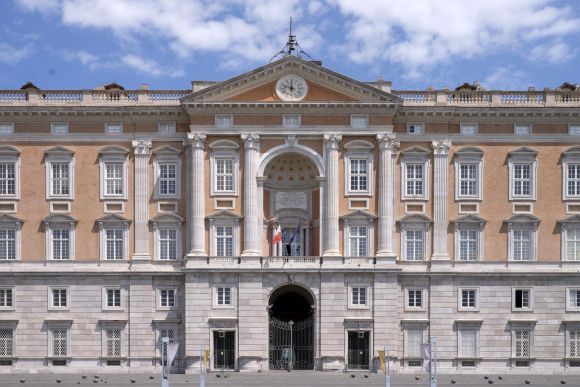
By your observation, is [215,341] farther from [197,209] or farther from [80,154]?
[80,154]

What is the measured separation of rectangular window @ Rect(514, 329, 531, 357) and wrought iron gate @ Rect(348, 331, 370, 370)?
10.5 metres

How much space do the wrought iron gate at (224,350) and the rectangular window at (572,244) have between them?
24.1 metres

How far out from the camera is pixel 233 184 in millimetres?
63062

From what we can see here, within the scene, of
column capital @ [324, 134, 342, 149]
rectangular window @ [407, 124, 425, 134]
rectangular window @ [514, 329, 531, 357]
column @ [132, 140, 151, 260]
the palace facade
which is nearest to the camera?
the palace facade

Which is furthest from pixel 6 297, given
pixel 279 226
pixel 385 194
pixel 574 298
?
pixel 574 298

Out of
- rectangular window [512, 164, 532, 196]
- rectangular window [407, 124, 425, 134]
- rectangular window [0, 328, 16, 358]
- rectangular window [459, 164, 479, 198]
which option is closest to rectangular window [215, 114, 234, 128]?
rectangular window [407, 124, 425, 134]

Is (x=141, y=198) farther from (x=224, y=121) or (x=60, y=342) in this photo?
(x=60, y=342)

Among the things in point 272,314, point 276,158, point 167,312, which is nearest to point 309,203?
point 276,158

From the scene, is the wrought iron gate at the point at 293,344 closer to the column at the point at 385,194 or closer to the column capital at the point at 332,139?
the column at the point at 385,194

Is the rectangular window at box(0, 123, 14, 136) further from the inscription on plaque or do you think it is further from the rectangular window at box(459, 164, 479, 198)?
the rectangular window at box(459, 164, 479, 198)

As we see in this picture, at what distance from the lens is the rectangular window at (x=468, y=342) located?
207 feet

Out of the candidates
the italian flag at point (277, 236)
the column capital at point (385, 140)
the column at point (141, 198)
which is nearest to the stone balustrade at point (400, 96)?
the column capital at point (385, 140)

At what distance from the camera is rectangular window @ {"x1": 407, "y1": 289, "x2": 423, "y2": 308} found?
208 feet

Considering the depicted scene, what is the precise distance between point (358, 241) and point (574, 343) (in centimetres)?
1663
